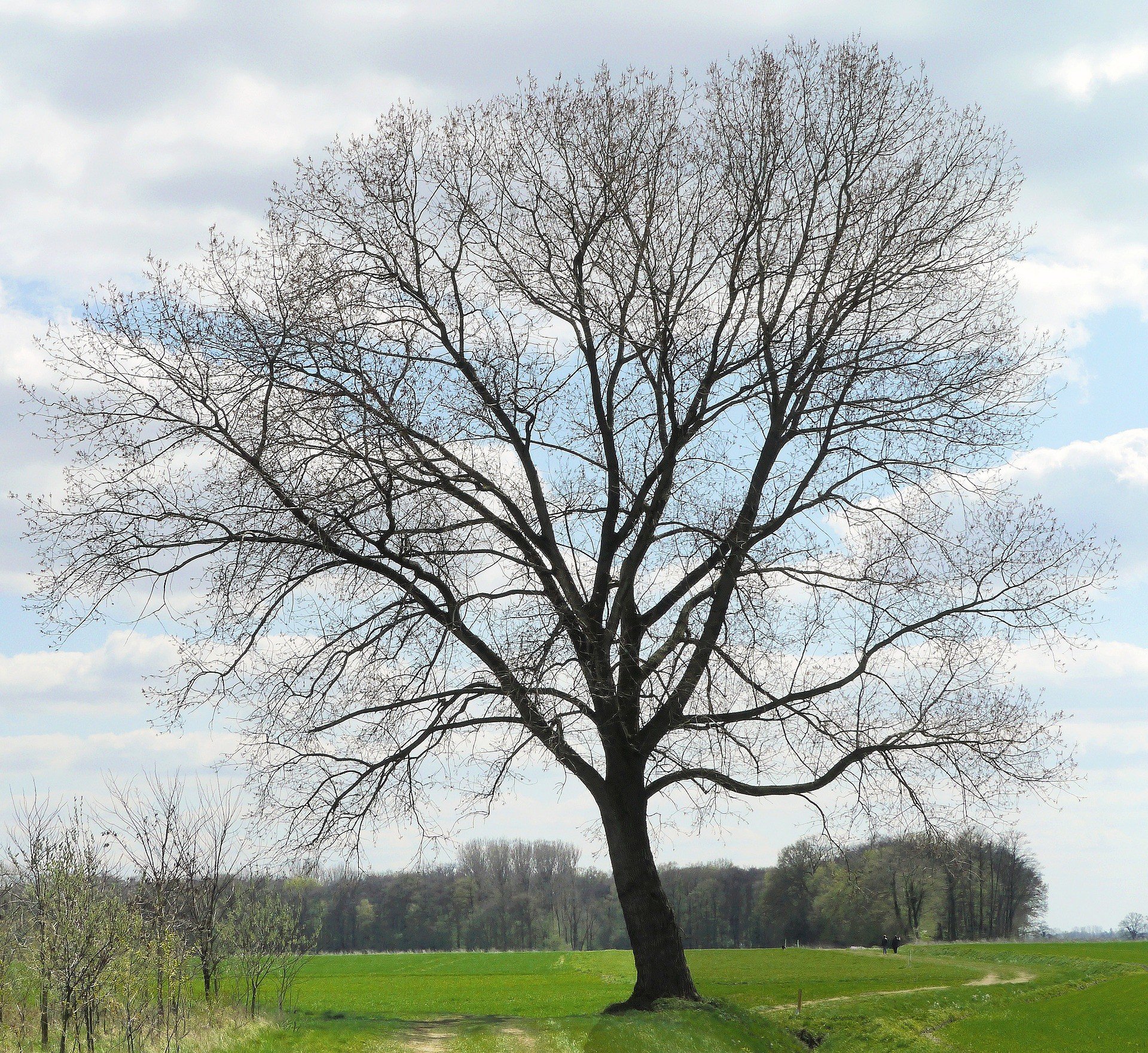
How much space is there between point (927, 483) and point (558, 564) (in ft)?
20.5

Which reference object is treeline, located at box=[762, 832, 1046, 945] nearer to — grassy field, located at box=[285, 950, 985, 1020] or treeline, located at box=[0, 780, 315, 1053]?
grassy field, located at box=[285, 950, 985, 1020]

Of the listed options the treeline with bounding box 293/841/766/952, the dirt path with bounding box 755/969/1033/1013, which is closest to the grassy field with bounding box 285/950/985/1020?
the dirt path with bounding box 755/969/1033/1013

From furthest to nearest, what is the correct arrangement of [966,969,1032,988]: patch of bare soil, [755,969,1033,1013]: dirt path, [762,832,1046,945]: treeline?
[762,832,1046,945]: treeline → [966,969,1032,988]: patch of bare soil → [755,969,1033,1013]: dirt path

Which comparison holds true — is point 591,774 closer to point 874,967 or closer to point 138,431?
point 138,431

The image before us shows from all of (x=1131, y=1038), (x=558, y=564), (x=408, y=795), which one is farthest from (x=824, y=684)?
(x=1131, y=1038)

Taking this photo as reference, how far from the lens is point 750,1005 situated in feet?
77.4

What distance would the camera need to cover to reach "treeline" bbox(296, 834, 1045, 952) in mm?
62938

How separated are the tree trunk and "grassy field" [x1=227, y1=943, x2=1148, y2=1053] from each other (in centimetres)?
60

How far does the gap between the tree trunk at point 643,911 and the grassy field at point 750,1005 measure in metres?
0.60

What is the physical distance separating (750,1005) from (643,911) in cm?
1123

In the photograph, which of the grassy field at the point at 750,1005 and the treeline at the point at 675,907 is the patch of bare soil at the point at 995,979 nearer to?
the grassy field at the point at 750,1005

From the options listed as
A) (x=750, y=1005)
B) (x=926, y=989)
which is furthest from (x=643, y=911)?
(x=926, y=989)

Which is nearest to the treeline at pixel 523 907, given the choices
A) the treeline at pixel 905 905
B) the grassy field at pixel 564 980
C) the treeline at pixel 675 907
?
the treeline at pixel 675 907

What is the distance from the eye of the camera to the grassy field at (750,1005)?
1278 cm
